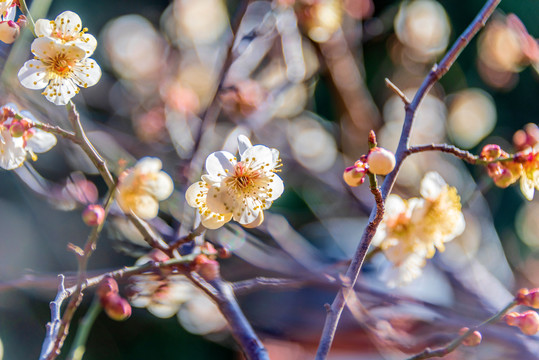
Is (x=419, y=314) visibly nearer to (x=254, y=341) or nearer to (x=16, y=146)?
(x=254, y=341)

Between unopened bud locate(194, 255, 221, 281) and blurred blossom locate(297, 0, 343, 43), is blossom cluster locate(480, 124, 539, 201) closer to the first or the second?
unopened bud locate(194, 255, 221, 281)

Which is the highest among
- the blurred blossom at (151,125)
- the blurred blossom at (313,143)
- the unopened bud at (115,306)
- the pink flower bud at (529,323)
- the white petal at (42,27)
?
the blurred blossom at (313,143)

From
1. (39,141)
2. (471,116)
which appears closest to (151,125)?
(39,141)

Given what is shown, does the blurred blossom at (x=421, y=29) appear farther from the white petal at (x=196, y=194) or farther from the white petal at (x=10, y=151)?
the white petal at (x=10, y=151)

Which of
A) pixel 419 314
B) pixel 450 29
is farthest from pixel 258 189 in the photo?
pixel 450 29

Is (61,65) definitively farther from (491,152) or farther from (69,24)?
(491,152)

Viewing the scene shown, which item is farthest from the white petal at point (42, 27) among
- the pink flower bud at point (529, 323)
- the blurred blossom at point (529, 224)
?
the blurred blossom at point (529, 224)
